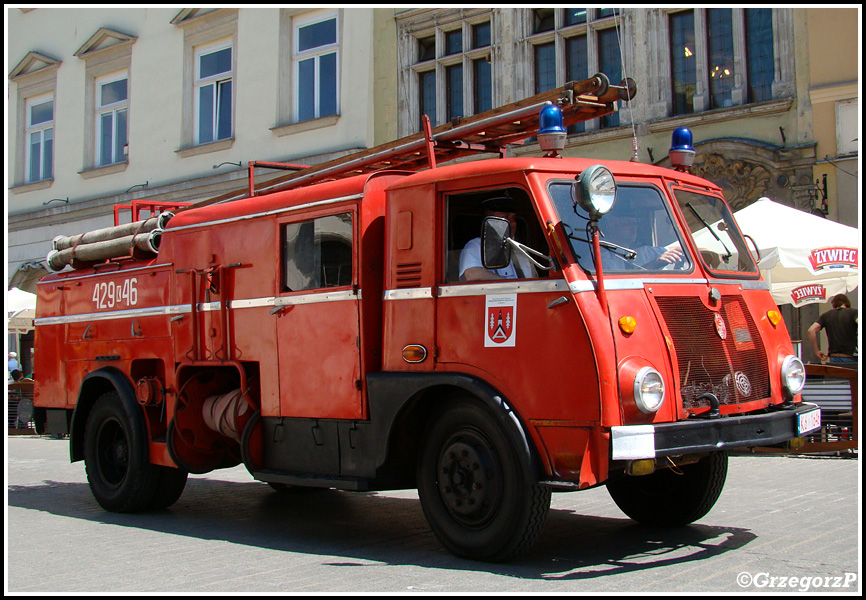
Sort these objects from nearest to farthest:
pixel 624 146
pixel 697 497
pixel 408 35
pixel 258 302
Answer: pixel 697 497 → pixel 258 302 → pixel 624 146 → pixel 408 35

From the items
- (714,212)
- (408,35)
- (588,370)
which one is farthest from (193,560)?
(408,35)

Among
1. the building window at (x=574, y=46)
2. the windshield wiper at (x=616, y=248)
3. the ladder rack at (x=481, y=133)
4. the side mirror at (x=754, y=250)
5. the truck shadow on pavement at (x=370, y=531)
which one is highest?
the building window at (x=574, y=46)

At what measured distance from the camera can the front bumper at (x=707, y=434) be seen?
18.7 ft

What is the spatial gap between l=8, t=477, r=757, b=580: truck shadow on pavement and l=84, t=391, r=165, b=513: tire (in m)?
0.15

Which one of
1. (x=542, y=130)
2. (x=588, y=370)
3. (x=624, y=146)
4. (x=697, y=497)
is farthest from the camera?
(x=624, y=146)

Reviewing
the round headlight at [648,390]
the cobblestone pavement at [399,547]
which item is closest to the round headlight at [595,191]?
the round headlight at [648,390]

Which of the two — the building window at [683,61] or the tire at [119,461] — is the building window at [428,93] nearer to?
the building window at [683,61]

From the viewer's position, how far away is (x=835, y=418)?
1191 centimetres

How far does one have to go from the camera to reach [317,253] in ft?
24.9

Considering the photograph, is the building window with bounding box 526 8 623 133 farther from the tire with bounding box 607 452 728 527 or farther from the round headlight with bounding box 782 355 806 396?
the round headlight with bounding box 782 355 806 396

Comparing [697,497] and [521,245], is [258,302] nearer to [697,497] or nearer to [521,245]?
[521,245]

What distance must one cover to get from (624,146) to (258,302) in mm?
10638

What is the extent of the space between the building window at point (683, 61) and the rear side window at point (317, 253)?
10.7 metres

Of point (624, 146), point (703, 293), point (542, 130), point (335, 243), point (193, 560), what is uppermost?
point (624, 146)
